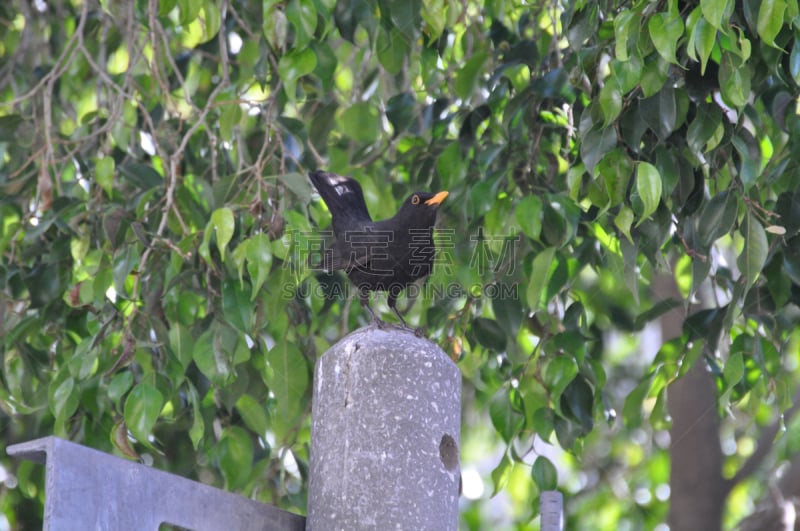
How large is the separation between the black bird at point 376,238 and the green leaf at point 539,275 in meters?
0.35

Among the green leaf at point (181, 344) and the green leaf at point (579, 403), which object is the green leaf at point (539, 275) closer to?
the green leaf at point (579, 403)

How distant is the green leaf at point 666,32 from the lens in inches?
99.1

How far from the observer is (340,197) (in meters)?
3.27

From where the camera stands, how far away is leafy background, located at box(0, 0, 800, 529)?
9.13 ft

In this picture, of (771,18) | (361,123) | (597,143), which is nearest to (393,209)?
(361,123)

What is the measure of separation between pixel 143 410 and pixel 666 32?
5.00 feet

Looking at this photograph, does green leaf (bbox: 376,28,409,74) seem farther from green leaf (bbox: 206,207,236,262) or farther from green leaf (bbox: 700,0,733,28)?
green leaf (bbox: 700,0,733,28)

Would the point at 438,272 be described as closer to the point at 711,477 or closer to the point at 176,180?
the point at 176,180

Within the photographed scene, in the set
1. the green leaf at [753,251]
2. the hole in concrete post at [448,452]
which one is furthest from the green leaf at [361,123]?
the hole in concrete post at [448,452]

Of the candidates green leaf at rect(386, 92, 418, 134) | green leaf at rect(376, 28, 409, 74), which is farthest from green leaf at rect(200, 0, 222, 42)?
green leaf at rect(386, 92, 418, 134)

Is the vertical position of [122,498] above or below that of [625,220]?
below

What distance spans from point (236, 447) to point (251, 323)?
0.41 m

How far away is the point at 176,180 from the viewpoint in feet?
11.4

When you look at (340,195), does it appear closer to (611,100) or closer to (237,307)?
(237,307)
